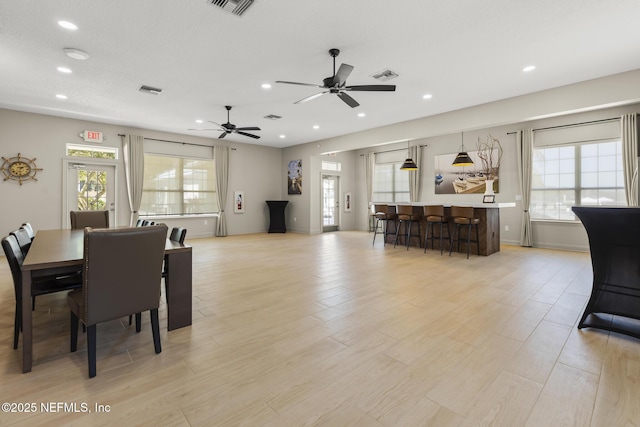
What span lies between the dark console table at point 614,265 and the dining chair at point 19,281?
13.8 feet

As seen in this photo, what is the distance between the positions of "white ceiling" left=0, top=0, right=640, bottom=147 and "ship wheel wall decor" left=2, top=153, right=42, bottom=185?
1.13 meters

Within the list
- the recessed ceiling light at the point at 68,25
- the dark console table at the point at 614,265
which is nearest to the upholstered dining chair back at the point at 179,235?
the recessed ceiling light at the point at 68,25

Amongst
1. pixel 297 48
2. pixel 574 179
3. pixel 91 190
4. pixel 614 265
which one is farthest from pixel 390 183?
pixel 91 190

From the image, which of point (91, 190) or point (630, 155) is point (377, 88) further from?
point (91, 190)

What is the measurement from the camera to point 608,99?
476cm

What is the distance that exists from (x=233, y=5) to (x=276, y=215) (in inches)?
304

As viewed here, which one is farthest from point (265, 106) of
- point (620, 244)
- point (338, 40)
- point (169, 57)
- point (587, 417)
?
point (587, 417)

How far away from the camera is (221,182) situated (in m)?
9.37

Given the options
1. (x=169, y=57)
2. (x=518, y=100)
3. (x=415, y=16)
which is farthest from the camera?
(x=518, y=100)

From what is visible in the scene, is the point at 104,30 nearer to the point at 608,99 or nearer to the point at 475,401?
the point at 475,401

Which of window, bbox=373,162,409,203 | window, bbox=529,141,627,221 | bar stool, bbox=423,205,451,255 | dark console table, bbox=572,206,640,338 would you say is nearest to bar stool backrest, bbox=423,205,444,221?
bar stool, bbox=423,205,451,255

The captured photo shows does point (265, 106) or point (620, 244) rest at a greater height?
point (265, 106)

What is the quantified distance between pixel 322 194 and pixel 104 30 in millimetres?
7396

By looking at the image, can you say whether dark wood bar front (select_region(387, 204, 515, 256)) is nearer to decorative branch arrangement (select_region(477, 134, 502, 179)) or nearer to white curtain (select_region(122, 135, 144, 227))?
decorative branch arrangement (select_region(477, 134, 502, 179))
